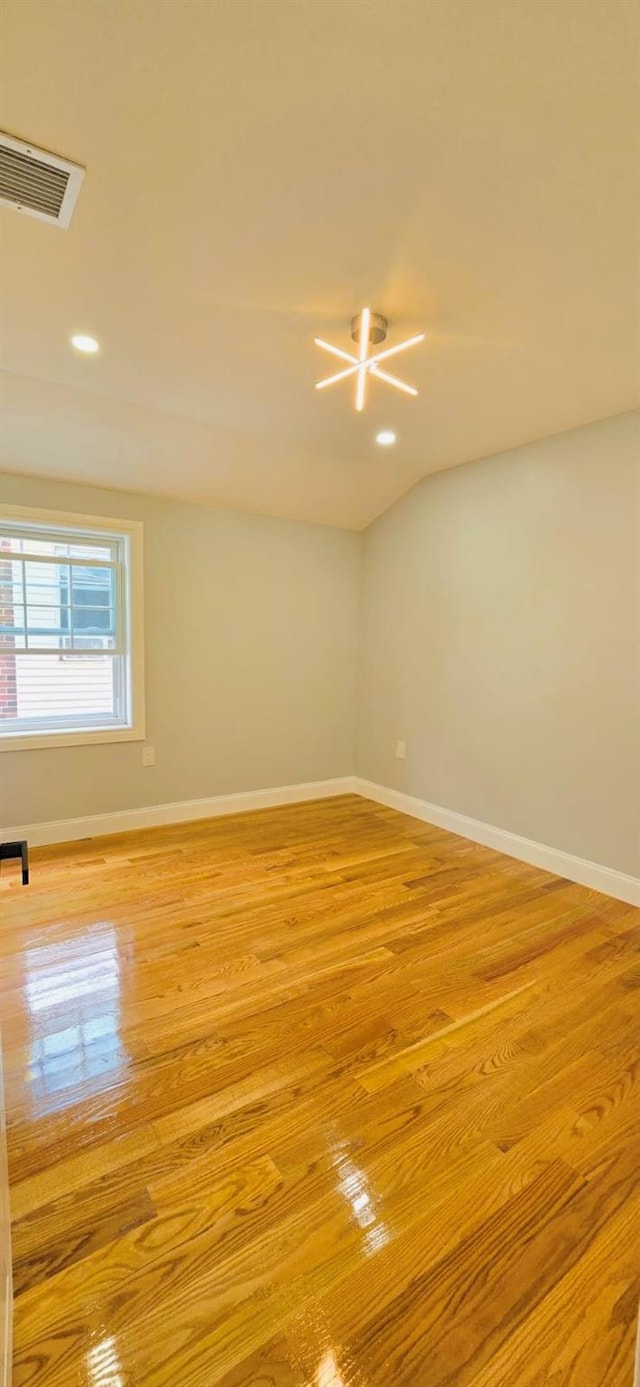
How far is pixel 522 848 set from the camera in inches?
122

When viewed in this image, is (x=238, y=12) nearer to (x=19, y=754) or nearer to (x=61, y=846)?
(x=19, y=754)

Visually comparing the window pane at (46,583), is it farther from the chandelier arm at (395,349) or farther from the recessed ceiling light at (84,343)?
the chandelier arm at (395,349)

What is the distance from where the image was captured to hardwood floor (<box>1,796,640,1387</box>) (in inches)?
37.9

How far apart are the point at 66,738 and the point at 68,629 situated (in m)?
0.65

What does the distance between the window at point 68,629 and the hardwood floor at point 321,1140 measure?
1.11 meters

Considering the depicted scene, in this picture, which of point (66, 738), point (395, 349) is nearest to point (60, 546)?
point (66, 738)

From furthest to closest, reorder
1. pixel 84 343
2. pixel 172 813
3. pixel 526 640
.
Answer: pixel 172 813
pixel 526 640
pixel 84 343

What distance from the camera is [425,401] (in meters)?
2.60

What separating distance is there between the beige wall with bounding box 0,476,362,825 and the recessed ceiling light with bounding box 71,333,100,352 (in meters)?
1.06

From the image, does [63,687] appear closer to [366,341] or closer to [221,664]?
[221,664]

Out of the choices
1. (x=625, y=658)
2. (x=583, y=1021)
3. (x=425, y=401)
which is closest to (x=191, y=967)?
(x=583, y=1021)

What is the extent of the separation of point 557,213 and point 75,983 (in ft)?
9.23

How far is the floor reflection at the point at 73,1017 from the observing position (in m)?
1.51

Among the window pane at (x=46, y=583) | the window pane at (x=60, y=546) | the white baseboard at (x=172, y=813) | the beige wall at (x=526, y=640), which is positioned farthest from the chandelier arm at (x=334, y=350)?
the white baseboard at (x=172, y=813)
